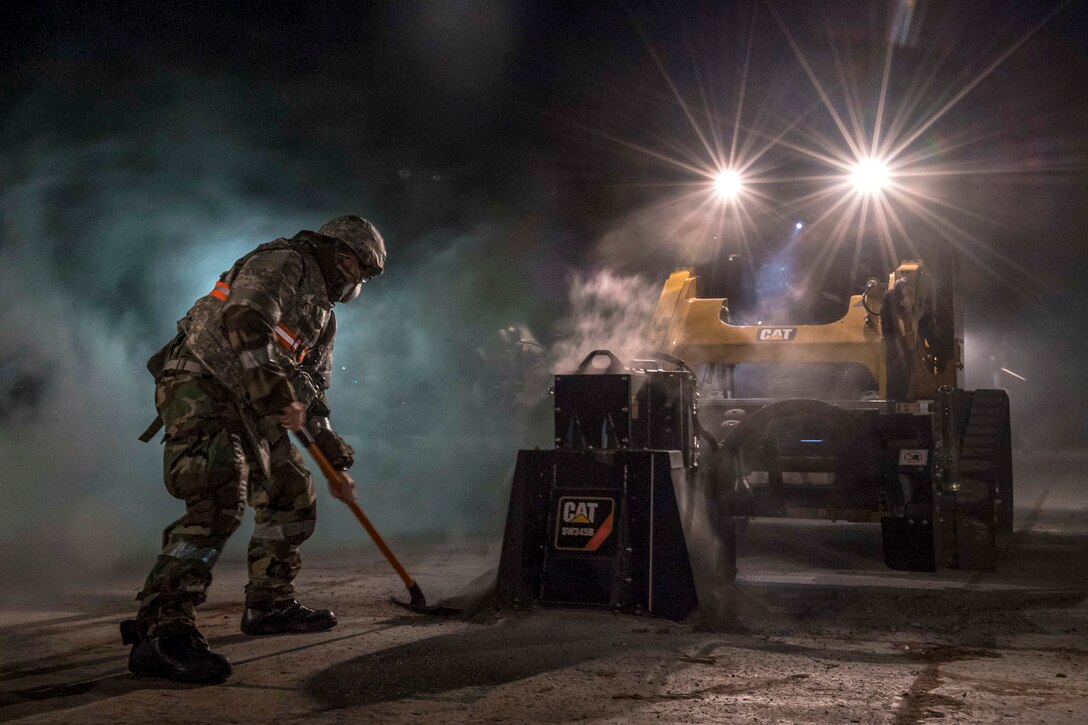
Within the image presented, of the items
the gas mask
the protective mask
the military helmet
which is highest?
the military helmet

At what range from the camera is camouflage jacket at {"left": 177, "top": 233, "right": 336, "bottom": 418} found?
4.20m

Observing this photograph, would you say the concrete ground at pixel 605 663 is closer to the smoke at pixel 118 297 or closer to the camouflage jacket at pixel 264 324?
the camouflage jacket at pixel 264 324

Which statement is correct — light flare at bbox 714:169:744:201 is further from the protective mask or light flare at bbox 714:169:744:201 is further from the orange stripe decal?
the protective mask

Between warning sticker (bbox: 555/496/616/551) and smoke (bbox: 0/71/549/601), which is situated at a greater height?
smoke (bbox: 0/71/549/601)

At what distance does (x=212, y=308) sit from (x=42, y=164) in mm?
8940

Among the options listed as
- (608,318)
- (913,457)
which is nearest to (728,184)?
(608,318)

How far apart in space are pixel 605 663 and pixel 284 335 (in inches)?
81.2

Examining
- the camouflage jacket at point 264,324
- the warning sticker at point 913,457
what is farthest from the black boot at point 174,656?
the warning sticker at point 913,457

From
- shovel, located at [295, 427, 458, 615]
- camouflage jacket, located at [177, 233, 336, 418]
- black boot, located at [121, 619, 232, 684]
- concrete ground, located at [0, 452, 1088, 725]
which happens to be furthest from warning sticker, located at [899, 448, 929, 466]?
black boot, located at [121, 619, 232, 684]

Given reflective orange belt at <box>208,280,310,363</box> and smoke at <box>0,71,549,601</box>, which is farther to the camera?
smoke at <box>0,71,549,601</box>

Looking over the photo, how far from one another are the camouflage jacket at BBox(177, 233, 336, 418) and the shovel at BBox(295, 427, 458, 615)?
230 millimetres

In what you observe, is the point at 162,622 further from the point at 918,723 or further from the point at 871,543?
the point at 871,543

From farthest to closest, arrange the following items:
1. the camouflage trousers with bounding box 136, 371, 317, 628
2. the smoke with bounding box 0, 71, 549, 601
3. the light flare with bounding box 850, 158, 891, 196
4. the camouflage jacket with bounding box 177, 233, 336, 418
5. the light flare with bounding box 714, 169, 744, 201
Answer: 1. the smoke with bounding box 0, 71, 549, 601
2. the light flare with bounding box 714, 169, 744, 201
3. the light flare with bounding box 850, 158, 891, 196
4. the camouflage jacket with bounding box 177, 233, 336, 418
5. the camouflage trousers with bounding box 136, 371, 317, 628

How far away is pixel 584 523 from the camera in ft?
16.9
